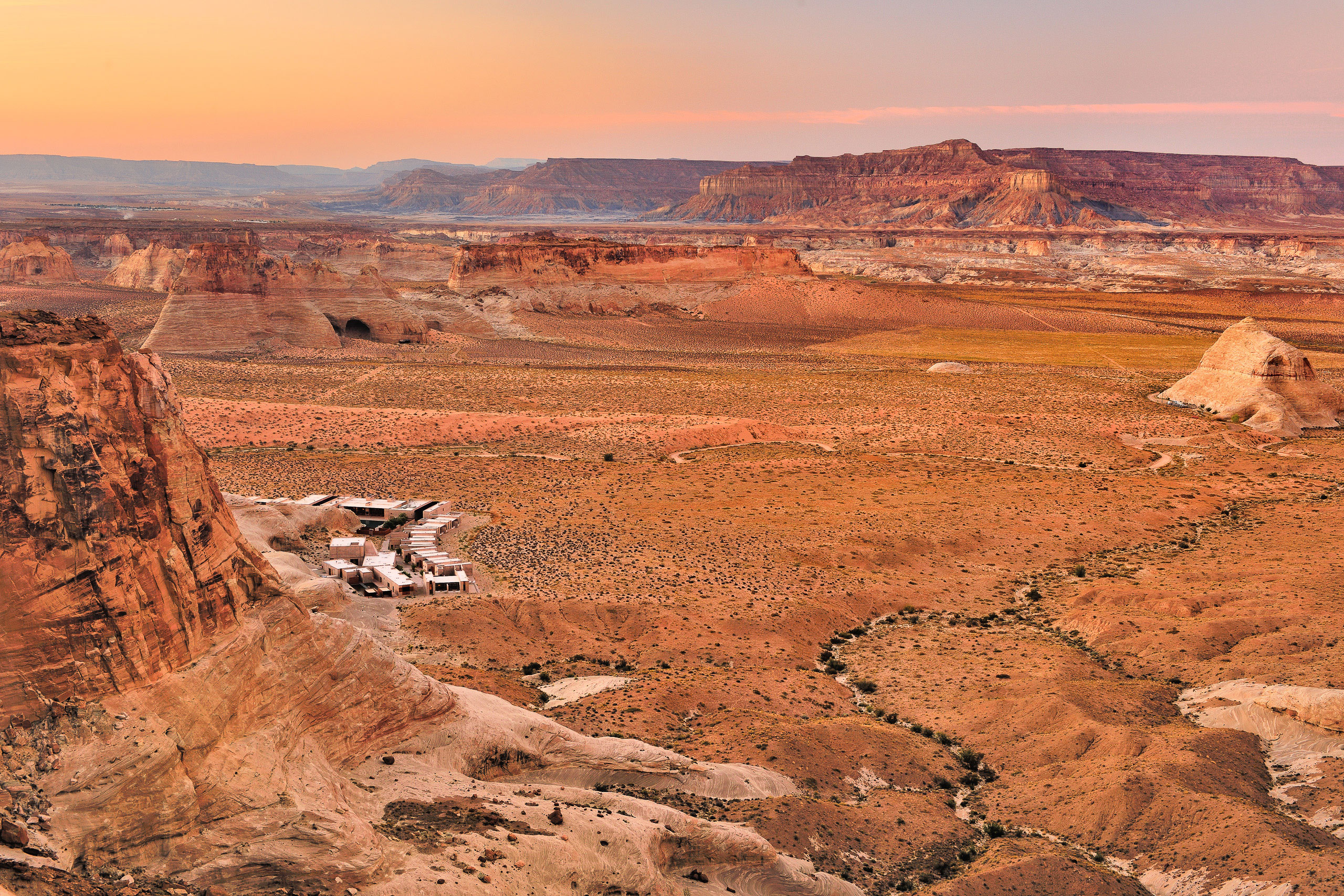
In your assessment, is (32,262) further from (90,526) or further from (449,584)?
(90,526)

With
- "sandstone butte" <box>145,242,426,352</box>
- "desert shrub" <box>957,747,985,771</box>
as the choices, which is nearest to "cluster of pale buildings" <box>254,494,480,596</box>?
"desert shrub" <box>957,747,985,771</box>

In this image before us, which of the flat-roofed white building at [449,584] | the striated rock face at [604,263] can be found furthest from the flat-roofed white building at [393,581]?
the striated rock face at [604,263]

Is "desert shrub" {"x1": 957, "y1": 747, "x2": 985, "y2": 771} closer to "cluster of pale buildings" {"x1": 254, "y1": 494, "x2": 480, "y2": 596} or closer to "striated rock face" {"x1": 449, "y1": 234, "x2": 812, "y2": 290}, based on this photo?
"cluster of pale buildings" {"x1": 254, "y1": 494, "x2": 480, "y2": 596}

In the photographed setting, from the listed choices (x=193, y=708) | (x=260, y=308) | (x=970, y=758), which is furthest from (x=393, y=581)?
(x=260, y=308)

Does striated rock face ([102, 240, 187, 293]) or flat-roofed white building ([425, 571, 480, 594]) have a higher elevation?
striated rock face ([102, 240, 187, 293])

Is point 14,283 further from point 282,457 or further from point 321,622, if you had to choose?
point 321,622

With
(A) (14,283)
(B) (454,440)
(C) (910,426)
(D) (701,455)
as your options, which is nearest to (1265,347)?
(C) (910,426)
